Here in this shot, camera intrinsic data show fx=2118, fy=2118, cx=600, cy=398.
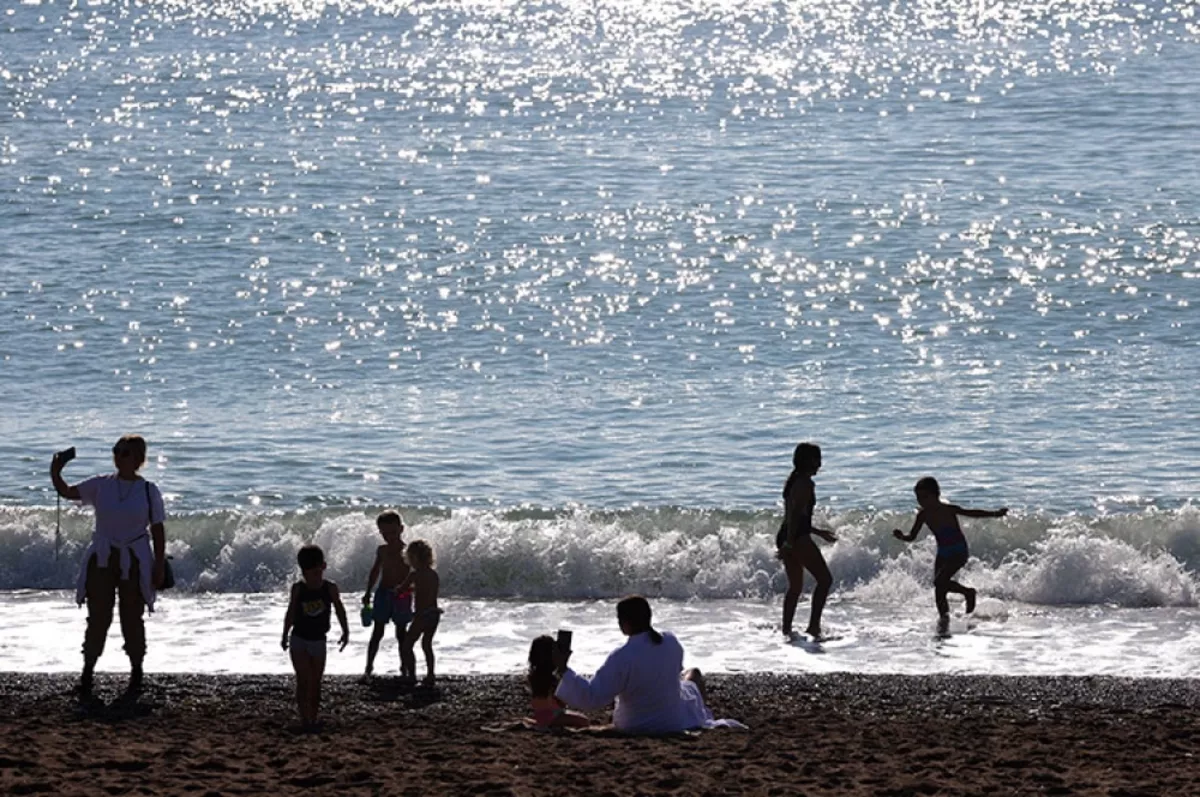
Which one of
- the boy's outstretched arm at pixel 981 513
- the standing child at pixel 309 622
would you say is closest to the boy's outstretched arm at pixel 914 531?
the boy's outstretched arm at pixel 981 513

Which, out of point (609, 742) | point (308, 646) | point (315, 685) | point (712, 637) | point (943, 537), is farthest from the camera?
point (943, 537)

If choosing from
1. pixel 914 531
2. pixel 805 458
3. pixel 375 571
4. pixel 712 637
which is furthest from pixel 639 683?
pixel 914 531

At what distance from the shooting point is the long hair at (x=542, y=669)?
12.1 meters

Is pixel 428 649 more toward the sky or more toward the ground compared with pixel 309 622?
more toward the ground

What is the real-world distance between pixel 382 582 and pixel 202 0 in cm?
4948

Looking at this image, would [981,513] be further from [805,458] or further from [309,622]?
[309,622]

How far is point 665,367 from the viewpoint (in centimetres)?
2598

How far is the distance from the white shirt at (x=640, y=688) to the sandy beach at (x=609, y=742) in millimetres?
140

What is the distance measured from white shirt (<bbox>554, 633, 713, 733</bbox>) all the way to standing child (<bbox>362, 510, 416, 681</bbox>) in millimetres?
2223

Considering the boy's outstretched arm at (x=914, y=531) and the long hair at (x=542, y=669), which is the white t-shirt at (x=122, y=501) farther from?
the boy's outstretched arm at (x=914, y=531)

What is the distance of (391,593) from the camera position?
13766mm

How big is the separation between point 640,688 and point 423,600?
2.48 metres

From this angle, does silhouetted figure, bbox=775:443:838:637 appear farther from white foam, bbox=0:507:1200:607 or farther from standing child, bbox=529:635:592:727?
standing child, bbox=529:635:592:727

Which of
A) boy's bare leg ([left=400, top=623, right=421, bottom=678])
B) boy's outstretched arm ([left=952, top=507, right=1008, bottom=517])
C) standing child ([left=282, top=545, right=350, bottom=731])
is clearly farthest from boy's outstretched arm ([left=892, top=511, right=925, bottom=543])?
standing child ([left=282, top=545, right=350, bottom=731])
